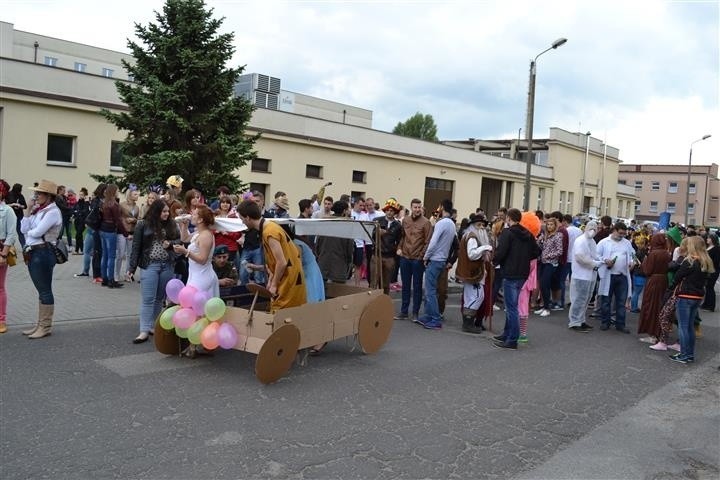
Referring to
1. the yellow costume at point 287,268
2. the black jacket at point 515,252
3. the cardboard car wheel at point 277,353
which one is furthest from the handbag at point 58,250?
the black jacket at point 515,252

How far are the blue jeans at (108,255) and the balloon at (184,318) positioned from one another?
17.4 feet

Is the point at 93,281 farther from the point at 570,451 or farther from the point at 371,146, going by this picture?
the point at 371,146

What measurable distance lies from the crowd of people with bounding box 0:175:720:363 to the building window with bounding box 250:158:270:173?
1264 cm

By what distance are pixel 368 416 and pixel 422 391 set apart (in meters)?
0.95

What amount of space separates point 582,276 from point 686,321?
7.09 ft

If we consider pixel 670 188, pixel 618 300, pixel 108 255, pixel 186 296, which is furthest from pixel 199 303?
pixel 670 188

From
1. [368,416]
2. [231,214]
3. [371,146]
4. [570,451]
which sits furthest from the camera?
[371,146]

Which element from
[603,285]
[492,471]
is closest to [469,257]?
[603,285]

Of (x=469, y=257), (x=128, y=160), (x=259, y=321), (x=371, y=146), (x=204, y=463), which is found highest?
(x=371, y=146)

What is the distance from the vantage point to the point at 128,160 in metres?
15.6

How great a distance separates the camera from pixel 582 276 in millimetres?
10023

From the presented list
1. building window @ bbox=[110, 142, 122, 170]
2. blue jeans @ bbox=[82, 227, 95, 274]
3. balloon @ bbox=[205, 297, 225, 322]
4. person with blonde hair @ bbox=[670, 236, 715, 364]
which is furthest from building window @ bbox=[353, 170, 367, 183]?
balloon @ bbox=[205, 297, 225, 322]

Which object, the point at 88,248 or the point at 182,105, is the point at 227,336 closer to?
the point at 88,248

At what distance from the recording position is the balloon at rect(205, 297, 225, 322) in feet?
19.7
